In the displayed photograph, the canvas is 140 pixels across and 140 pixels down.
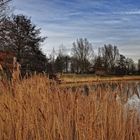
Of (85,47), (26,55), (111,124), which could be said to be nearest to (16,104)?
(111,124)

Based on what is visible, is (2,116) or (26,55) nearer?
(2,116)

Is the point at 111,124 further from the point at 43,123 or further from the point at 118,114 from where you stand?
the point at 43,123

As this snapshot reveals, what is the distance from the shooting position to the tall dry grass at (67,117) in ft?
13.0

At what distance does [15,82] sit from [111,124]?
1.59 m

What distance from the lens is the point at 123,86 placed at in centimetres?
484

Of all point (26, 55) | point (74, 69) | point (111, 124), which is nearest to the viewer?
point (111, 124)

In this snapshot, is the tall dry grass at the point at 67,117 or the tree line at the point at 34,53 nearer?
the tall dry grass at the point at 67,117

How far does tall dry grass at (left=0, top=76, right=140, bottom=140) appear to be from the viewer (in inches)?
156

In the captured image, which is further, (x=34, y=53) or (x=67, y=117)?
(x=34, y=53)

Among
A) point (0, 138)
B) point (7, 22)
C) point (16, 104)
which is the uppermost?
point (7, 22)

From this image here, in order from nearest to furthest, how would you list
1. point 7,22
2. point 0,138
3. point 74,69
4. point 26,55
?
point 0,138 → point 7,22 → point 26,55 → point 74,69

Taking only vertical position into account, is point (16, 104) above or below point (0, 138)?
above

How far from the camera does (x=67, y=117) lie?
4164 mm

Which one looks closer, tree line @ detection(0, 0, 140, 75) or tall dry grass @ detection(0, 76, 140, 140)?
tall dry grass @ detection(0, 76, 140, 140)
